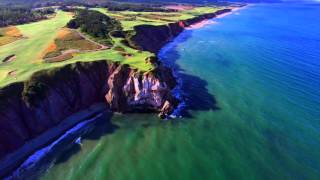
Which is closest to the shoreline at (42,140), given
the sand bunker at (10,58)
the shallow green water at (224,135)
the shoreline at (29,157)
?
the shoreline at (29,157)

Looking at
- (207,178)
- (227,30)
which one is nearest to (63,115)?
(207,178)

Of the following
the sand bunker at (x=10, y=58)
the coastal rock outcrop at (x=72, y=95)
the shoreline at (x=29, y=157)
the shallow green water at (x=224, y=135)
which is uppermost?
the sand bunker at (x=10, y=58)

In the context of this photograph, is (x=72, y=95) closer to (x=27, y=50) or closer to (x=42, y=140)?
(x=42, y=140)

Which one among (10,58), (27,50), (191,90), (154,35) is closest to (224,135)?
(191,90)

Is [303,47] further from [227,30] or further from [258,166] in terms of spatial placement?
[258,166]

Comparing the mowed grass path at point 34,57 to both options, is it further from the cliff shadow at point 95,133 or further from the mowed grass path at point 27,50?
the cliff shadow at point 95,133
